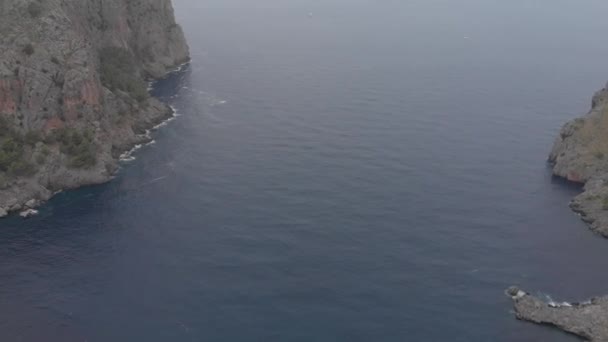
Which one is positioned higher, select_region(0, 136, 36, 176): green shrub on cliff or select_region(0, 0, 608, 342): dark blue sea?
select_region(0, 136, 36, 176): green shrub on cliff

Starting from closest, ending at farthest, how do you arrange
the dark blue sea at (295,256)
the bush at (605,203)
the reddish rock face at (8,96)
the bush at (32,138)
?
the dark blue sea at (295,256) → the bush at (605,203) → the bush at (32,138) → the reddish rock face at (8,96)

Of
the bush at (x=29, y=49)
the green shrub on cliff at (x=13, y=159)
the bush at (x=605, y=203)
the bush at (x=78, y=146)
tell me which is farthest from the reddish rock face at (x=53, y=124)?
the bush at (x=605, y=203)

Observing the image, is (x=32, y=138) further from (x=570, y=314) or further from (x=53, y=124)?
(x=570, y=314)

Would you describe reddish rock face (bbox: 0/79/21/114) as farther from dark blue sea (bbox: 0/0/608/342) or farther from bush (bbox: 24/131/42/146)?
dark blue sea (bbox: 0/0/608/342)

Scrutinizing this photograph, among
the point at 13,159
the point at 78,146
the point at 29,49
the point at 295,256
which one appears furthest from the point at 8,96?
the point at 295,256

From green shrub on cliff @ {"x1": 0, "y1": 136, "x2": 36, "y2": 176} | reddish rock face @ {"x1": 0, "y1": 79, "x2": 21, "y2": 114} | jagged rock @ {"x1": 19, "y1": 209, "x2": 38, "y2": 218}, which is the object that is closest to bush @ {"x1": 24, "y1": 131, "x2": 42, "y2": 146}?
green shrub on cliff @ {"x1": 0, "y1": 136, "x2": 36, "y2": 176}

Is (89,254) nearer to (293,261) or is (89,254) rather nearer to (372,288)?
(293,261)

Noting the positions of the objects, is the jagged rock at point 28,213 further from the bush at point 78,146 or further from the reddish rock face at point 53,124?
the reddish rock face at point 53,124

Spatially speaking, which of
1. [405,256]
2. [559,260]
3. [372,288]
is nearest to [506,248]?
[559,260]
